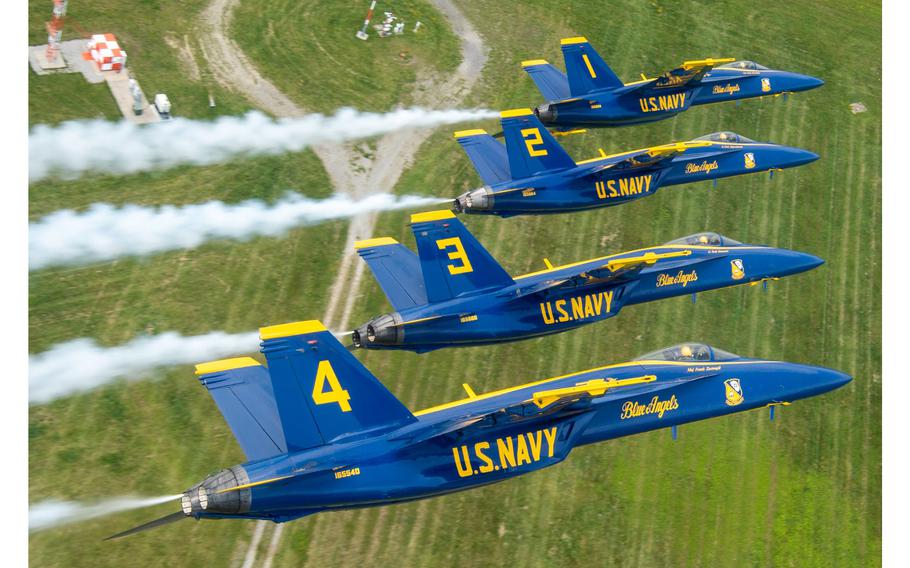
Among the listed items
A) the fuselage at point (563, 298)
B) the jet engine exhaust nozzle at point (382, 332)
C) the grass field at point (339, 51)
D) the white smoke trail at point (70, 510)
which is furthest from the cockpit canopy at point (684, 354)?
the grass field at point (339, 51)

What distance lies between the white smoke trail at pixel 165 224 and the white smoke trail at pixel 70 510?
10987mm

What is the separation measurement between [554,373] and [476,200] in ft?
25.9

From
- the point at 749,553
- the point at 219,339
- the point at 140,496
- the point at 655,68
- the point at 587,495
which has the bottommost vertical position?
Answer: the point at 749,553

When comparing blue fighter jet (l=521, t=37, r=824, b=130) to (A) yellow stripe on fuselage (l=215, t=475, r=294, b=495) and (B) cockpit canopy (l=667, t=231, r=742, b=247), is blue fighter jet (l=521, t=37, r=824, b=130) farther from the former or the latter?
(A) yellow stripe on fuselage (l=215, t=475, r=294, b=495)

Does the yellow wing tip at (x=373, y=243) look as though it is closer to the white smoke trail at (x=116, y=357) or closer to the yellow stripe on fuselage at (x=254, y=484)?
the white smoke trail at (x=116, y=357)

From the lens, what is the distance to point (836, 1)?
6544cm

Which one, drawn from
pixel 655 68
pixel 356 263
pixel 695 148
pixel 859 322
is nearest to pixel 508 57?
pixel 655 68

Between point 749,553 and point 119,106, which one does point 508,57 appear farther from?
point 749,553

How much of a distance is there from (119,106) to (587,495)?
2717cm

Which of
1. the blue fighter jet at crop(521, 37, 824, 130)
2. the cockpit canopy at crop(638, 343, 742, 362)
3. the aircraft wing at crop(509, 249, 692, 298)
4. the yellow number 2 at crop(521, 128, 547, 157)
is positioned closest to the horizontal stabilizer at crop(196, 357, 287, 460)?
the aircraft wing at crop(509, 249, 692, 298)

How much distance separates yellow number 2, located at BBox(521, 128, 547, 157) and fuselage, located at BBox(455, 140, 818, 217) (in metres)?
0.96

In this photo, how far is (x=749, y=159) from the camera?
162 feet

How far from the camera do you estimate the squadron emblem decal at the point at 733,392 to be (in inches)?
1432

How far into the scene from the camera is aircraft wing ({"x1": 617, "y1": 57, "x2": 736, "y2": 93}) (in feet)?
161
